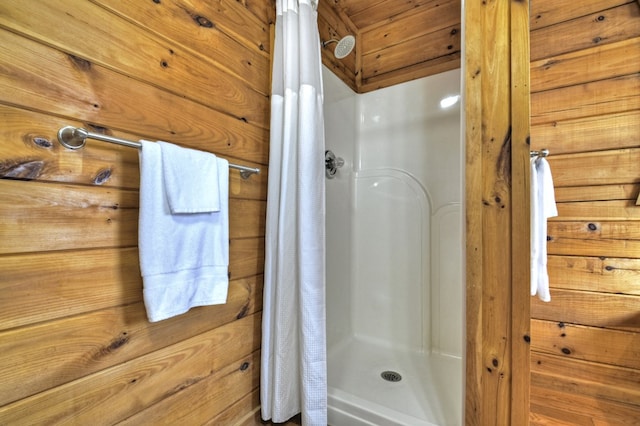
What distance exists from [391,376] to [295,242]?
102 cm

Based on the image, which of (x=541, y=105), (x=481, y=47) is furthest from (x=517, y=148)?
(x=541, y=105)

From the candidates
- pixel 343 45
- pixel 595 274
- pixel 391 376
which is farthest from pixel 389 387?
pixel 343 45

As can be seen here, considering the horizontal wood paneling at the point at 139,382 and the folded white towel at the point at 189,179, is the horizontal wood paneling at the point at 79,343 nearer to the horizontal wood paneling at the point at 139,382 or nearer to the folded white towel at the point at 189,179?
the horizontal wood paneling at the point at 139,382

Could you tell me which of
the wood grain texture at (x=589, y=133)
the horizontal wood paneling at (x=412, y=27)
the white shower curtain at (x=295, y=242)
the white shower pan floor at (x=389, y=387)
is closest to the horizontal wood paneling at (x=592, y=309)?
the white shower pan floor at (x=389, y=387)

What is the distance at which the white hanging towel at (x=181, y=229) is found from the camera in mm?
716

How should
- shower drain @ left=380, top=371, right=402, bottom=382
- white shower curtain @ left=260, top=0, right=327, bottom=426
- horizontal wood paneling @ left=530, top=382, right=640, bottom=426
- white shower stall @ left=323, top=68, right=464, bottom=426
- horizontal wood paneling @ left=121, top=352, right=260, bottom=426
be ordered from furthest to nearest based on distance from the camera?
1. white shower stall @ left=323, top=68, right=464, bottom=426
2. shower drain @ left=380, top=371, right=402, bottom=382
3. horizontal wood paneling @ left=530, top=382, right=640, bottom=426
4. white shower curtain @ left=260, top=0, right=327, bottom=426
5. horizontal wood paneling @ left=121, top=352, right=260, bottom=426

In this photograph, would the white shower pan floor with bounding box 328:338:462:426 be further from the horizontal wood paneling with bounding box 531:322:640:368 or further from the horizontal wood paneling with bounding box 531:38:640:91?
the horizontal wood paneling with bounding box 531:38:640:91

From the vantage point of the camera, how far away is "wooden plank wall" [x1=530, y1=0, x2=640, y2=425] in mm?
1233

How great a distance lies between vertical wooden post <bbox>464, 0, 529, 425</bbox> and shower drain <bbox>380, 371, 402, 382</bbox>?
653mm

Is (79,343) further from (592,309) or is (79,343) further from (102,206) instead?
(592,309)

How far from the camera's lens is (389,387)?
1.38 m

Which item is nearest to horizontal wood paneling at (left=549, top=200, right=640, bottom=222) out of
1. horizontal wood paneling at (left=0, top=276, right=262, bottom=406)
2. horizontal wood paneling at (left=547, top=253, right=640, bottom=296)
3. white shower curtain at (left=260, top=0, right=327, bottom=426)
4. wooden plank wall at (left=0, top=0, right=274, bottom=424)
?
horizontal wood paneling at (left=547, top=253, right=640, bottom=296)

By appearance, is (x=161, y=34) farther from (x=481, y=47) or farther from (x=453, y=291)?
(x=453, y=291)

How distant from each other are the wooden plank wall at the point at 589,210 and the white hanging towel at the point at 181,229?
1.61 m
